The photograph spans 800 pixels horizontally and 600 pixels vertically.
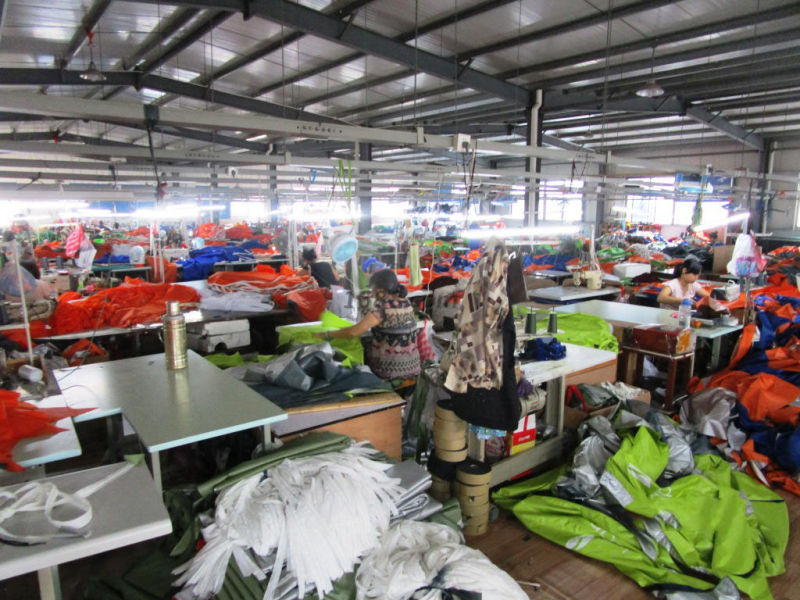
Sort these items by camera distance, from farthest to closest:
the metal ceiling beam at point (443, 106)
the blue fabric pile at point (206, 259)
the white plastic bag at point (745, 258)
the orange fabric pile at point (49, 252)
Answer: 1. the orange fabric pile at point (49, 252)
2. the metal ceiling beam at point (443, 106)
3. the blue fabric pile at point (206, 259)
4. the white plastic bag at point (745, 258)

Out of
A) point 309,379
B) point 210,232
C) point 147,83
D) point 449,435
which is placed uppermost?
point 147,83

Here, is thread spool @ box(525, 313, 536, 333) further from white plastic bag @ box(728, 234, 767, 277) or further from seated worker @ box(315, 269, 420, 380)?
white plastic bag @ box(728, 234, 767, 277)

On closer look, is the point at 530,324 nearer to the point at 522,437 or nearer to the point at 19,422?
the point at 522,437

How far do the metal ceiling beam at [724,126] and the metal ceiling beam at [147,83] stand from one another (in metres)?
7.17

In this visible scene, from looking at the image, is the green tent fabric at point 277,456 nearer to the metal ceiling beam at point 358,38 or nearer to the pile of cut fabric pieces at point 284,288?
the pile of cut fabric pieces at point 284,288

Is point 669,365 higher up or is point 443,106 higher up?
point 443,106

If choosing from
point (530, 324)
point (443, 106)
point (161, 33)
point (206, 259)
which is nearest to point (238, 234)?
point (206, 259)

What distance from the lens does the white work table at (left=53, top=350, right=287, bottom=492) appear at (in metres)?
1.87

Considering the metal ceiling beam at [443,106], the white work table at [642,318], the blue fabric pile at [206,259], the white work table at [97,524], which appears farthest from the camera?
the metal ceiling beam at [443,106]

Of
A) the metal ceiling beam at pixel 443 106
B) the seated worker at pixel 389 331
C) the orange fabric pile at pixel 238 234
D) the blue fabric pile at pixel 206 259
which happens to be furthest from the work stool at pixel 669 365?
the orange fabric pile at pixel 238 234

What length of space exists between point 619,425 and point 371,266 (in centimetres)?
338

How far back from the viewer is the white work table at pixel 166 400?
73.4 inches

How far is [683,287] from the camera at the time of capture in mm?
5809

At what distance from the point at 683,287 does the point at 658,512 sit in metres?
3.73
